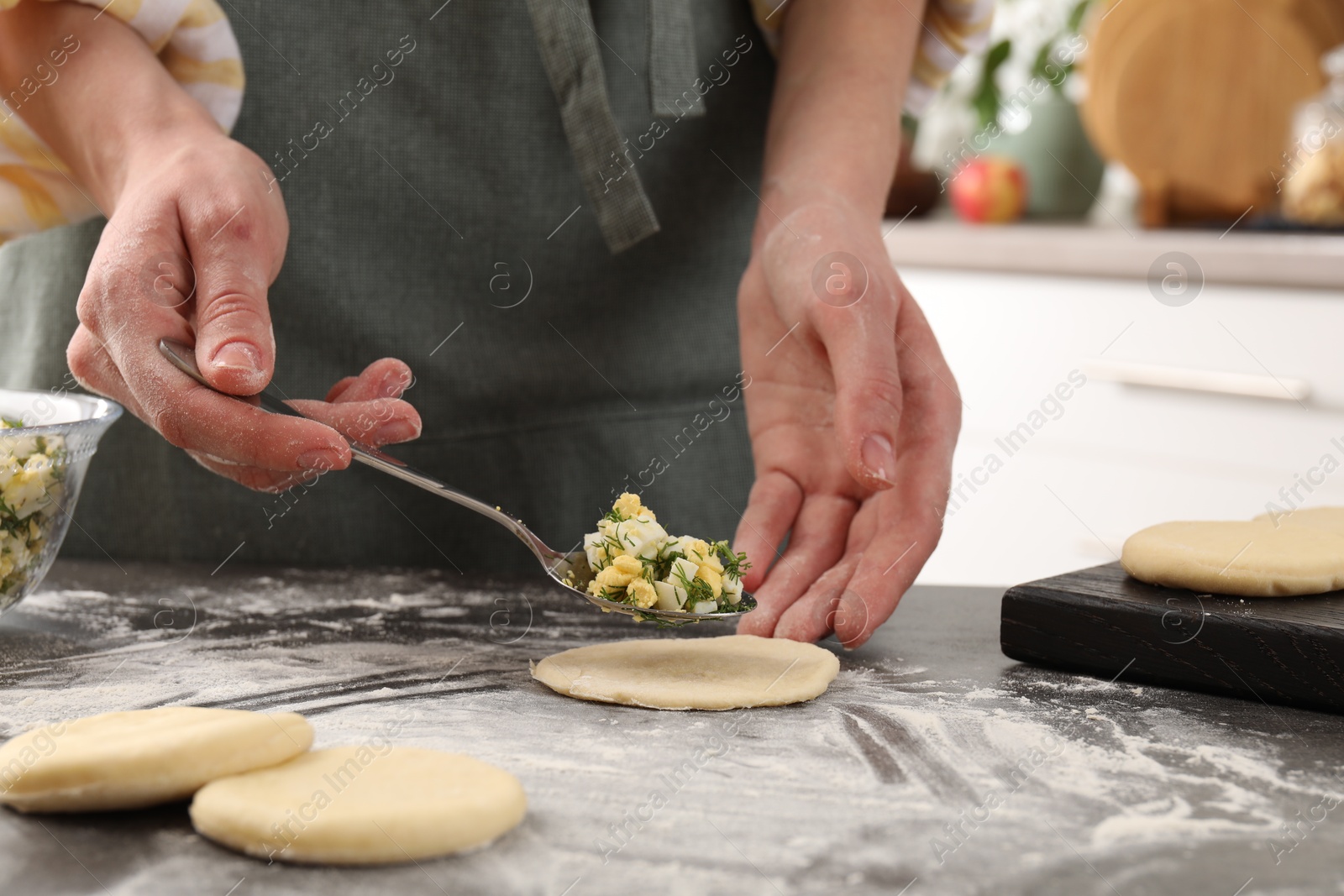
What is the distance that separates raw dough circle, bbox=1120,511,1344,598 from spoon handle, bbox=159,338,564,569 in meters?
0.43

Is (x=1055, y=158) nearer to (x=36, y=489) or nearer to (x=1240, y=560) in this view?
(x=1240, y=560)

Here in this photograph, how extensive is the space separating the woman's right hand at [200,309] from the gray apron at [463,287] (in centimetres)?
32

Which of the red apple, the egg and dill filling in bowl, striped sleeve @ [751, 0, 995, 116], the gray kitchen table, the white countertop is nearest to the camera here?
the gray kitchen table

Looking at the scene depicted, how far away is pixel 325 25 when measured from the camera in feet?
3.61

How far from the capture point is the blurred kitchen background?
186 cm

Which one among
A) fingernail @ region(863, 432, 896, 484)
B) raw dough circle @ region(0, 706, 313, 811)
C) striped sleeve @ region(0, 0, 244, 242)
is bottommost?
raw dough circle @ region(0, 706, 313, 811)

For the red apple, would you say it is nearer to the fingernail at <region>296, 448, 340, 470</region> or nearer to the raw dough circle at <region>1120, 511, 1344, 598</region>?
the raw dough circle at <region>1120, 511, 1344, 598</region>

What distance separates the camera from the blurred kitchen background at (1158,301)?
1856 mm

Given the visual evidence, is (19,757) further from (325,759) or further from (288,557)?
(288,557)

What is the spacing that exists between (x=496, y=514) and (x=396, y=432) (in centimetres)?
9

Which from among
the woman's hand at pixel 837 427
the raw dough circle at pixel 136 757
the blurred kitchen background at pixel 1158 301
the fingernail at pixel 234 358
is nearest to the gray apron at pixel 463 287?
the woman's hand at pixel 837 427

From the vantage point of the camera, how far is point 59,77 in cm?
91

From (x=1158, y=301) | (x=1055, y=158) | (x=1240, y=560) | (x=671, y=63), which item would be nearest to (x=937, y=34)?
(x=671, y=63)

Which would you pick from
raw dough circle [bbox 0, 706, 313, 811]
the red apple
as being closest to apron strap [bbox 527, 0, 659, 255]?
raw dough circle [bbox 0, 706, 313, 811]
